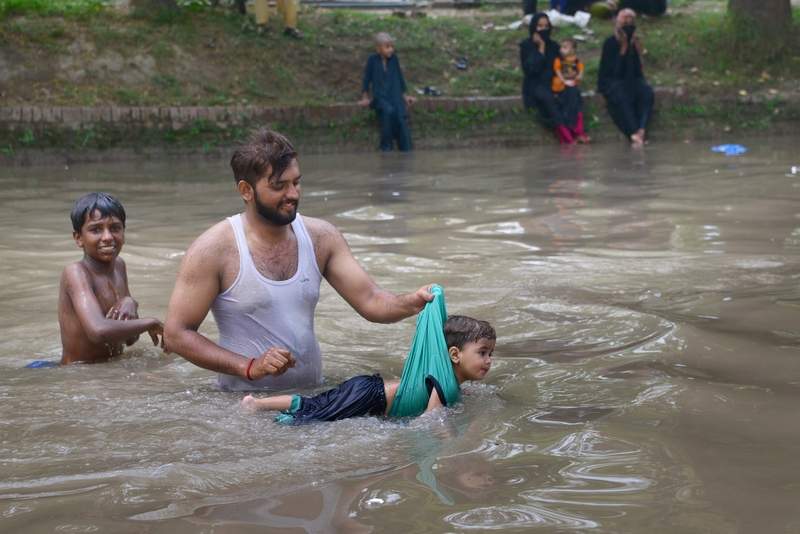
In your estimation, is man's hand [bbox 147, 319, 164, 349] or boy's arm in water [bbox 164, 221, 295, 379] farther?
man's hand [bbox 147, 319, 164, 349]

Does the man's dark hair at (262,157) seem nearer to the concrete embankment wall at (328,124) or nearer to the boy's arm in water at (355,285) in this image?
the boy's arm in water at (355,285)

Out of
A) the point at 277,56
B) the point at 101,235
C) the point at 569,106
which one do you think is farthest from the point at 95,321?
the point at 277,56

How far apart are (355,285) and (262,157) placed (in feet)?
2.41

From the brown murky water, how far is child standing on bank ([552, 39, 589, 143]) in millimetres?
5427

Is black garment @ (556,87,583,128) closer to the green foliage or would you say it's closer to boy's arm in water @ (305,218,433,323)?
the green foliage

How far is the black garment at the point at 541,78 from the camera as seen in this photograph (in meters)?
16.4

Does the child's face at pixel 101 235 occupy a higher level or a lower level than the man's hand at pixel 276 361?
higher

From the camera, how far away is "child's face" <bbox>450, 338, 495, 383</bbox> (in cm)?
502

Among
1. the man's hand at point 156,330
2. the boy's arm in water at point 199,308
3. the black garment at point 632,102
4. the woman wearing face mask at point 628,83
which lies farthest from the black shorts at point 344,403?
the black garment at point 632,102

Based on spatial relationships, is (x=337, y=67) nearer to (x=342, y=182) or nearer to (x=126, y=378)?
(x=342, y=182)

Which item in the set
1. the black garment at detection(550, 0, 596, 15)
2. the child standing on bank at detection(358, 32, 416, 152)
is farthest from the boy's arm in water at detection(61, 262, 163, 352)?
the black garment at detection(550, 0, 596, 15)

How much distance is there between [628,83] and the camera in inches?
648

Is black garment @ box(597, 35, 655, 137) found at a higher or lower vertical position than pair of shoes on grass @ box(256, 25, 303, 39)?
lower

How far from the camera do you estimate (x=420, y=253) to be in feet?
28.7
